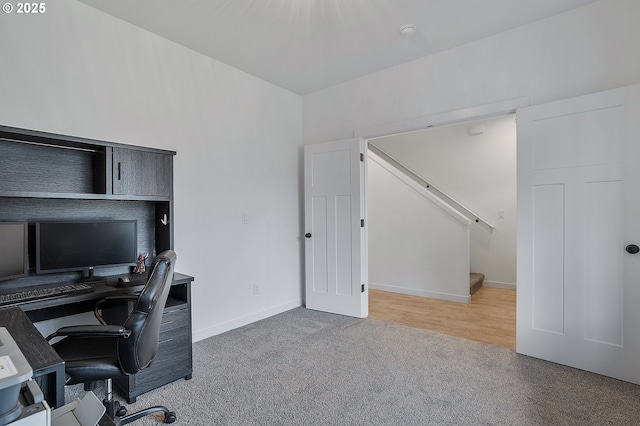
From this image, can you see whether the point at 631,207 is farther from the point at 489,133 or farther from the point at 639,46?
the point at 489,133

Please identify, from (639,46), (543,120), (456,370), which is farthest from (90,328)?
(639,46)

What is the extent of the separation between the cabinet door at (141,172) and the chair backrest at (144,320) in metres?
0.95

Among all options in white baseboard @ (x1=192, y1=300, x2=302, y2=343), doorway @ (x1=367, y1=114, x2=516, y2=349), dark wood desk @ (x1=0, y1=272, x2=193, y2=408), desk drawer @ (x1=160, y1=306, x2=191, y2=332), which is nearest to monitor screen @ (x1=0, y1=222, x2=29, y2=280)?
dark wood desk @ (x1=0, y1=272, x2=193, y2=408)

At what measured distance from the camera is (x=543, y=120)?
2.62 metres

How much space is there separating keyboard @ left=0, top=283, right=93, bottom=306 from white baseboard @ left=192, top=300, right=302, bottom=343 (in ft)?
4.03

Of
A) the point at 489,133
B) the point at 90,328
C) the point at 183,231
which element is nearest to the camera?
the point at 90,328

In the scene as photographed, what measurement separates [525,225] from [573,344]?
939mm

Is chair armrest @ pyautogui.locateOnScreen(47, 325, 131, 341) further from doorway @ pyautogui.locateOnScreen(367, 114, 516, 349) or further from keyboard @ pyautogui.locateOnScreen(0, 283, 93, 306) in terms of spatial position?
doorway @ pyautogui.locateOnScreen(367, 114, 516, 349)

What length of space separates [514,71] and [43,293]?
148 inches

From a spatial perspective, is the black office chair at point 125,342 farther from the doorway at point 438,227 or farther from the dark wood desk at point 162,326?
the doorway at point 438,227

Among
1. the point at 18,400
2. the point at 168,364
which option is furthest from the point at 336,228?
the point at 18,400

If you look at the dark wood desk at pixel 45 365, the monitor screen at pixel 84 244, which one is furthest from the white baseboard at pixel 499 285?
the dark wood desk at pixel 45 365

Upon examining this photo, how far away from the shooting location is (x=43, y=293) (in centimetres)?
194

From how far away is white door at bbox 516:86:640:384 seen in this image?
2.30 m
